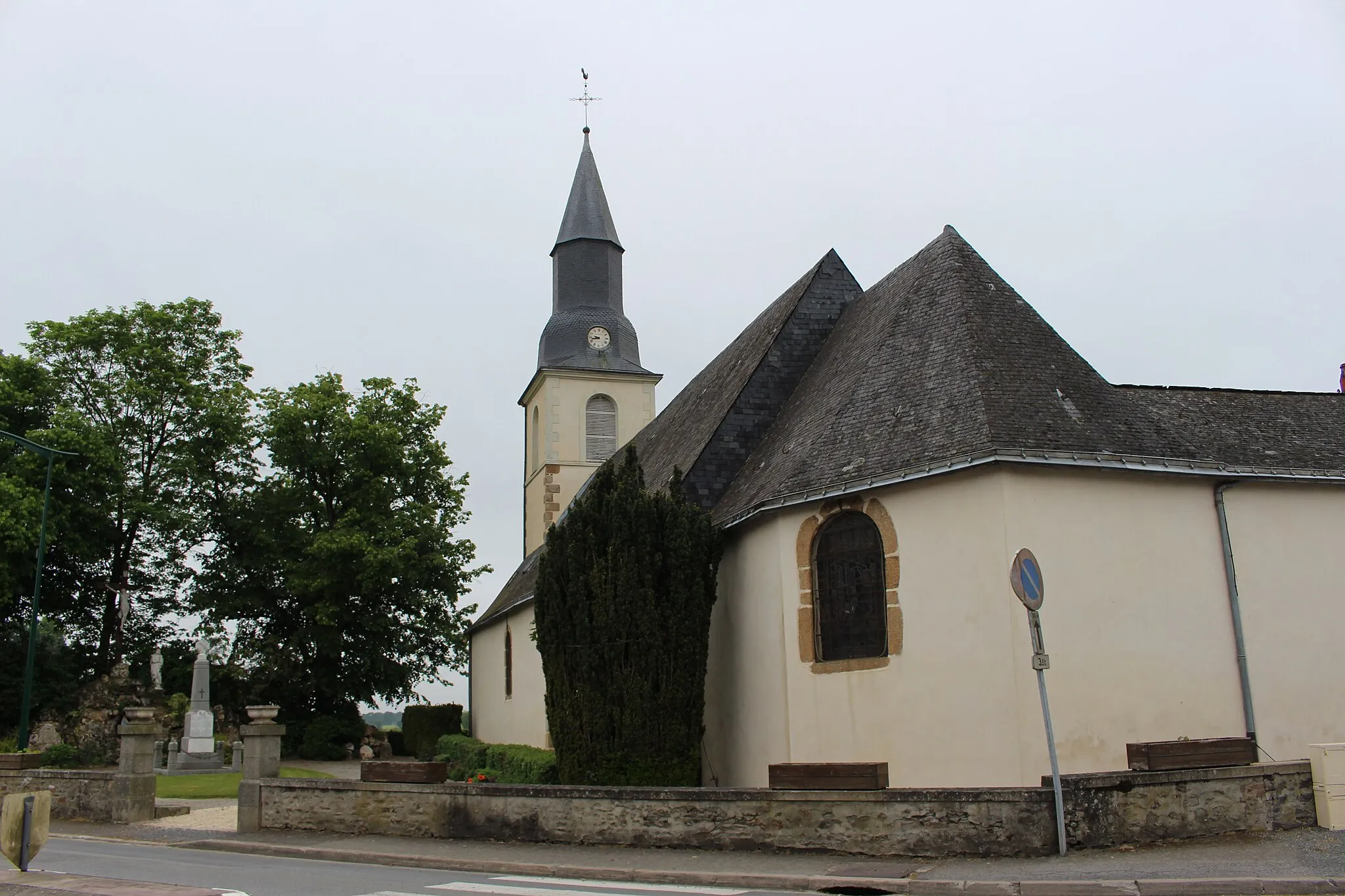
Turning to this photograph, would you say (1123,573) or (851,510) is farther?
(851,510)

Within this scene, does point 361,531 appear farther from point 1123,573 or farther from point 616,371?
point 1123,573

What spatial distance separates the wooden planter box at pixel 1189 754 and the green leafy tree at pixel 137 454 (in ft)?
90.1

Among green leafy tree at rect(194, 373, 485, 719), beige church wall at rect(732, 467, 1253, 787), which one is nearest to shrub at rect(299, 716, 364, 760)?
green leafy tree at rect(194, 373, 485, 719)

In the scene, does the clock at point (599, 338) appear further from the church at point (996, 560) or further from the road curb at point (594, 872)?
the road curb at point (594, 872)

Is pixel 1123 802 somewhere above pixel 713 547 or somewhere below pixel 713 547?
below

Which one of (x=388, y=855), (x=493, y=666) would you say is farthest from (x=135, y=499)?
(x=388, y=855)

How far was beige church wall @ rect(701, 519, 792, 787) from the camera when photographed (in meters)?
14.6

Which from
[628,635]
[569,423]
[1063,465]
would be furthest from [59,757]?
[1063,465]

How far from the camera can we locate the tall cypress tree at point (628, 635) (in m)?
14.1

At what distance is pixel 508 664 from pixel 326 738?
727cm

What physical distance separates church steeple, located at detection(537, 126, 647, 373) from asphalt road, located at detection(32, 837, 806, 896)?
20551 millimetres

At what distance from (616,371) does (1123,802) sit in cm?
2387

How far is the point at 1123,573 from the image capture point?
12.8 meters

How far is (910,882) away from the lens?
863cm
